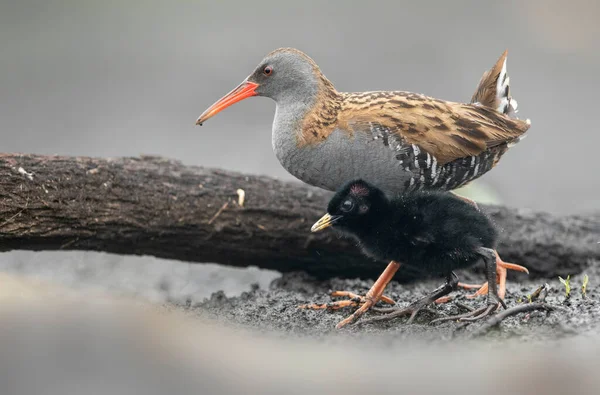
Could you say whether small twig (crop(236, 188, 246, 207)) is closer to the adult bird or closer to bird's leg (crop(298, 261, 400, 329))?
the adult bird

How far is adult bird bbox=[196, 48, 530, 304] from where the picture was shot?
5.43 m

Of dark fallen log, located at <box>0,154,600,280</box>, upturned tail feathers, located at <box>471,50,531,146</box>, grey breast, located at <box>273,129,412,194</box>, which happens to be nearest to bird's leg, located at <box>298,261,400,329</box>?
grey breast, located at <box>273,129,412,194</box>

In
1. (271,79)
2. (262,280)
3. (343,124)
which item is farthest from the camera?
(262,280)

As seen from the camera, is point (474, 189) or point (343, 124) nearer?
point (343, 124)

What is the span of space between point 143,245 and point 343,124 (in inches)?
80.9

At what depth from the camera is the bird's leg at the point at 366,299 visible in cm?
527

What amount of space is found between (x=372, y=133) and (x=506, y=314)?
5.34 feet

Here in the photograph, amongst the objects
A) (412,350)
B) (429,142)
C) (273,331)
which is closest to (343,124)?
(429,142)

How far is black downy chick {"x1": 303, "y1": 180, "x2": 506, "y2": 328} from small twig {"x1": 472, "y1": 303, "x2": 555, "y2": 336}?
25cm

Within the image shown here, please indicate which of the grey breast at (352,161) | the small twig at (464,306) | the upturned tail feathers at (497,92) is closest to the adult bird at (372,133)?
the grey breast at (352,161)

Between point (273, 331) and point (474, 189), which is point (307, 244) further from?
point (474, 189)

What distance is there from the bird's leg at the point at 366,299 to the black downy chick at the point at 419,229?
289 mm

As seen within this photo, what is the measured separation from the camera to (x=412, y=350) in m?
3.96

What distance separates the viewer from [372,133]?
5422mm
